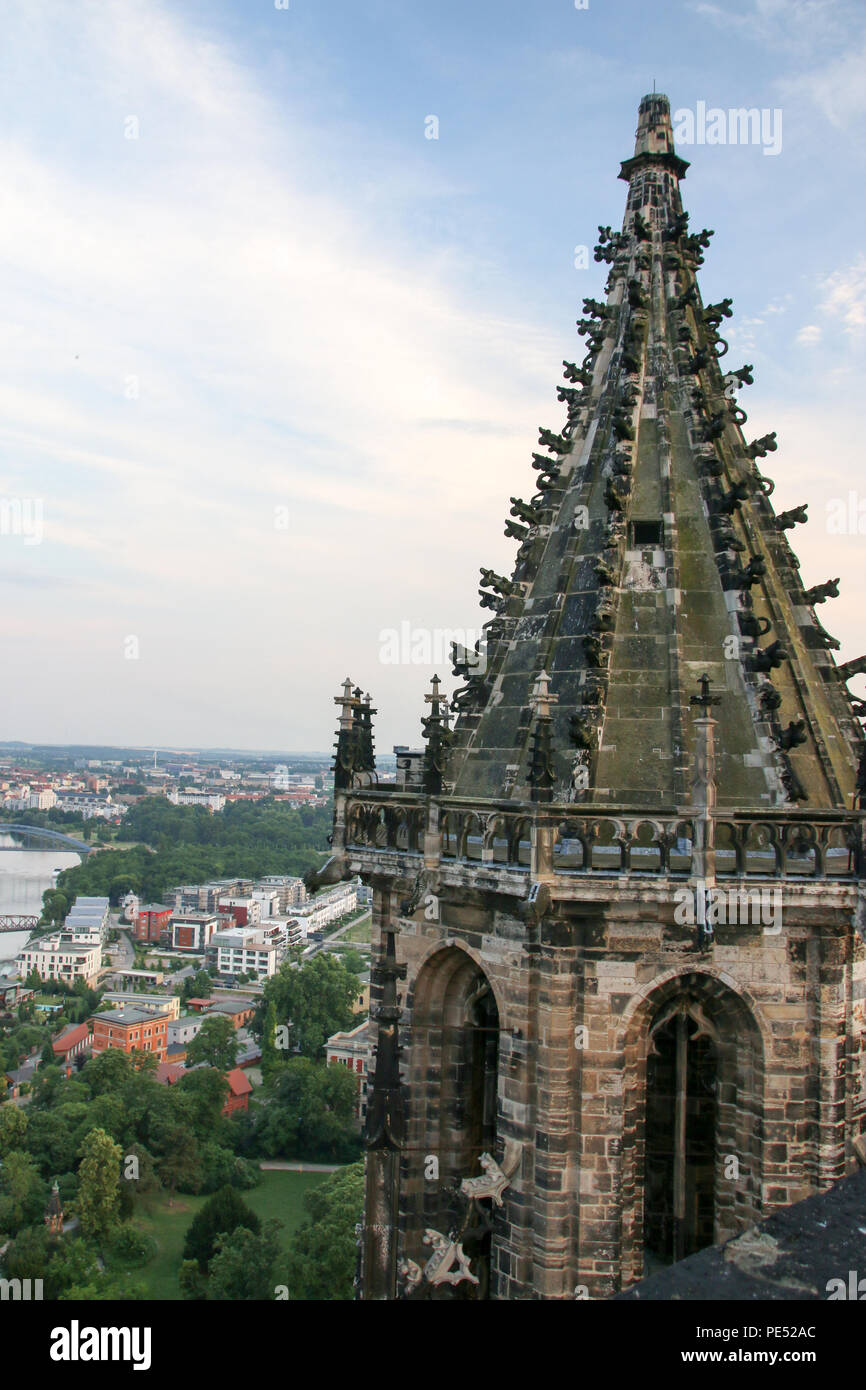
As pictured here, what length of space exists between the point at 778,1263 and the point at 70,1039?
124 metres

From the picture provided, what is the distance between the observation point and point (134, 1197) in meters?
83.4

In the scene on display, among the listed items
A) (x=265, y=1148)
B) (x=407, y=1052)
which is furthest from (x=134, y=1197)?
(x=407, y=1052)

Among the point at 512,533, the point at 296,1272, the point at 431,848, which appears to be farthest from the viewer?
the point at 296,1272

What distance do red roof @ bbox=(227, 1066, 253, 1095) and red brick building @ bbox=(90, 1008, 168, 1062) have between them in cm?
1153

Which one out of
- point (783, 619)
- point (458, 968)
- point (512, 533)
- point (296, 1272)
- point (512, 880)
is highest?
point (512, 533)

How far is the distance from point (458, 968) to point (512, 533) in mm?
5516

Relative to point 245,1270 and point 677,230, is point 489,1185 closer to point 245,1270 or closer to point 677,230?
point 677,230

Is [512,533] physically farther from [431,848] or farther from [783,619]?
[431,848]

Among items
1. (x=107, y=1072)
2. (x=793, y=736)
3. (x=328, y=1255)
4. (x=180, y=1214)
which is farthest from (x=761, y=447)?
(x=107, y=1072)

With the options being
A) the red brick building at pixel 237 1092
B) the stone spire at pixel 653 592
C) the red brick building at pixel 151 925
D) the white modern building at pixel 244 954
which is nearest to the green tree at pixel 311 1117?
the red brick building at pixel 237 1092

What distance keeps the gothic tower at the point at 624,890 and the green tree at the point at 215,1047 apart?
102442 mm

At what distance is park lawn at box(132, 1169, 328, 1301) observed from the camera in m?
73.8

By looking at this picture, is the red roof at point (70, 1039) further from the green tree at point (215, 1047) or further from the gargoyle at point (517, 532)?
the gargoyle at point (517, 532)

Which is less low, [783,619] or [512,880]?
[783,619]
